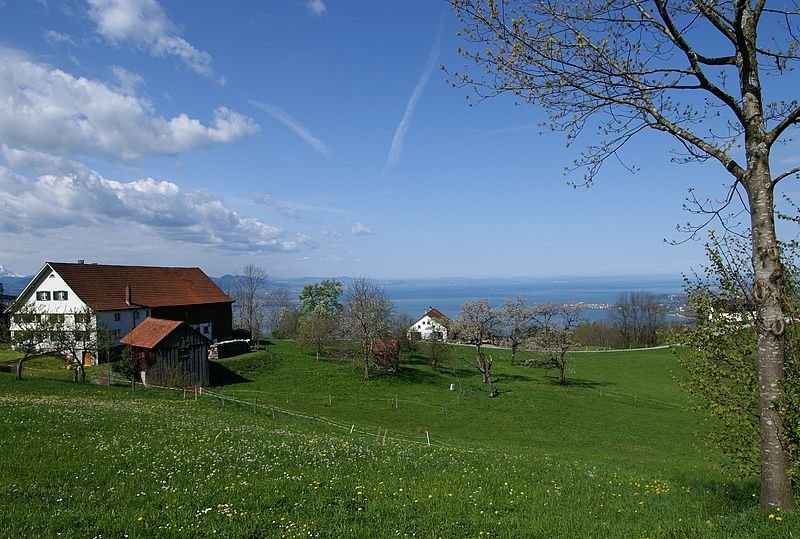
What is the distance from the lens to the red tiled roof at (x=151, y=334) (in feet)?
147

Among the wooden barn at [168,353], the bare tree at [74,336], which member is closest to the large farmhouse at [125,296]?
the bare tree at [74,336]

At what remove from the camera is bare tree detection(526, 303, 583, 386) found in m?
61.6

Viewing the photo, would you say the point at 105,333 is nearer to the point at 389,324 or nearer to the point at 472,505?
the point at 389,324

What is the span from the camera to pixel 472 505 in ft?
29.3

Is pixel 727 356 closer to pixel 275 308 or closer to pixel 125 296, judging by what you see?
pixel 125 296

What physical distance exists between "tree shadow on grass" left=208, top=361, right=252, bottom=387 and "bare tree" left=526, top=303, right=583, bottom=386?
1402 inches

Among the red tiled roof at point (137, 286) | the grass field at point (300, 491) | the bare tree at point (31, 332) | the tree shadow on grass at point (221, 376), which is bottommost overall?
the tree shadow on grass at point (221, 376)

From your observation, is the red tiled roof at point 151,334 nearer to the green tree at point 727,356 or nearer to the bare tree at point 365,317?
the bare tree at point 365,317

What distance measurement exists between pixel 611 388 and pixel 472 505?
5629 centimetres

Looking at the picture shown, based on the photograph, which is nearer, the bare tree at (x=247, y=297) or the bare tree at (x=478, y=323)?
the bare tree at (x=478, y=323)

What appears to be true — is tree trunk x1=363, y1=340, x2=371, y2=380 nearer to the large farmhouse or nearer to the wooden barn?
the wooden barn

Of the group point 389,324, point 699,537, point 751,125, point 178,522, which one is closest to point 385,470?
point 178,522

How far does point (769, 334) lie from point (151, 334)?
1905 inches

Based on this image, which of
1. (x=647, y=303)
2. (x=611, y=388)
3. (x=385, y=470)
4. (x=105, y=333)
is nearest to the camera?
(x=385, y=470)
